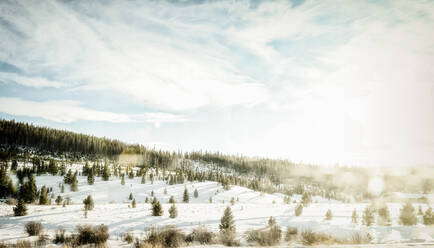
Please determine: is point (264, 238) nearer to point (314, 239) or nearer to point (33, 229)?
point (314, 239)

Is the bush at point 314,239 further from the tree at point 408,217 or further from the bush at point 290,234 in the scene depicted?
the tree at point 408,217

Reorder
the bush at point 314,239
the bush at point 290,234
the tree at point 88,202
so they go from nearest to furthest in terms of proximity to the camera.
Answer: the bush at point 314,239, the bush at point 290,234, the tree at point 88,202

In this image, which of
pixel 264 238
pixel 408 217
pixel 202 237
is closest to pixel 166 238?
pixel 202 237

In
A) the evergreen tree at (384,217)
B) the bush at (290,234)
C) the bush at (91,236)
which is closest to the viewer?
the bush at (91,236)

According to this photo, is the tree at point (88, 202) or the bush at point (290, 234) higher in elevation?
the bush at point (290, 234)

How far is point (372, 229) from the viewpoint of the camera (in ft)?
48.9

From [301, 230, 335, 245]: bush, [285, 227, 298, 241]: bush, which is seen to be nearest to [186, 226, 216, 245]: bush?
[285, 227, 298, 241]: bush

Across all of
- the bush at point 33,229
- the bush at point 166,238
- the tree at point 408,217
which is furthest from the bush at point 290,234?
the bush at point 33,229

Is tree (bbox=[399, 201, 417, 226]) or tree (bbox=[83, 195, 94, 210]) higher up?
tree (bbox=[399, 201, 417, 226])

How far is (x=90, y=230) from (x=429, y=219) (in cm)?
2697

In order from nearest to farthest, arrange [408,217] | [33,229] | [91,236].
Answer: [91,236]
[33,229]
[408,217]

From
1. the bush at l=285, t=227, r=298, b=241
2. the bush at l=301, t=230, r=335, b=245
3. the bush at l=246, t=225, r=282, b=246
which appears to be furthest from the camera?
the bush at l=285, t=227, r=298, b=241

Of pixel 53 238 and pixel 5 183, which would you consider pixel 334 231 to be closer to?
pixel 53 238

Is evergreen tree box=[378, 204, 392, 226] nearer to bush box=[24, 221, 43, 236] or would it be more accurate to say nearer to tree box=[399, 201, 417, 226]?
tree box=[399, 201, 417, 226]
